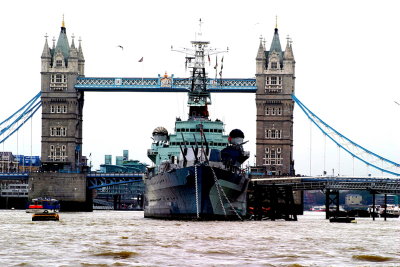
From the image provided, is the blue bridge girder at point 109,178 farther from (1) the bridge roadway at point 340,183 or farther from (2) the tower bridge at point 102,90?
(1) the bridge roadway at point 340,183

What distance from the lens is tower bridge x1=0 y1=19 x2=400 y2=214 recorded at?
153625 mm

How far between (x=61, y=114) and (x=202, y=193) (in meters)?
81.1

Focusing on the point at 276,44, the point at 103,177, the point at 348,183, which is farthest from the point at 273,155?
the point at 103,177

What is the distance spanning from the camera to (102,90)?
6181 inches

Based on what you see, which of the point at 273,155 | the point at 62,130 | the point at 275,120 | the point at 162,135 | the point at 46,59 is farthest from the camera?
the point at 46,59

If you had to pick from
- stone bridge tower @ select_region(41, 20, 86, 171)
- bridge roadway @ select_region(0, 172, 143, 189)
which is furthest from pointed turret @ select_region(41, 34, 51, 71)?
bridge roadway @ select_region(0, 172, 143, 189)

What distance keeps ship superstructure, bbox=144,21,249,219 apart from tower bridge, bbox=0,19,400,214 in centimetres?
4901

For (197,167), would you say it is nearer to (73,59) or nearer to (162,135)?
(162,135)

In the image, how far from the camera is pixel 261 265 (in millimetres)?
36312

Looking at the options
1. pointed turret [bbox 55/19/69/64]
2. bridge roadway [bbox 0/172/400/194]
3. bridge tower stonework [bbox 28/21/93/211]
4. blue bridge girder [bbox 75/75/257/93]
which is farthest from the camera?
pointed turret [bbox 55/19/69/64]

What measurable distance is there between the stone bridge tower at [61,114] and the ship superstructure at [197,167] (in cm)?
5346

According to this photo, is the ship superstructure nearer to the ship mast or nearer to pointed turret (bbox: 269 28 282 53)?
the ship mast

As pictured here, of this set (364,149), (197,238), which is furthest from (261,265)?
(364,149)

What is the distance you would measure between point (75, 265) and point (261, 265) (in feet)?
25.1
